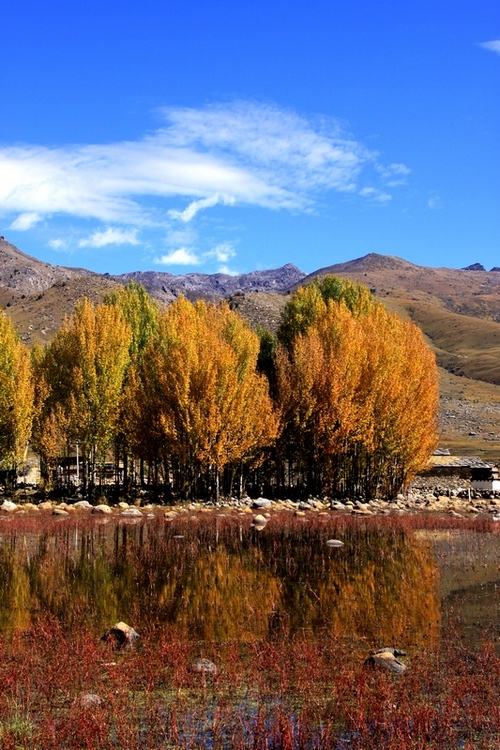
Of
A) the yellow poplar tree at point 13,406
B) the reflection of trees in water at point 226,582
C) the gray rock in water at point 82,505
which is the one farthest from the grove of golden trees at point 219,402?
the reflection of trees in water at point 226,582

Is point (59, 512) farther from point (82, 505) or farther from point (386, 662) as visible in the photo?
point (386, 662)

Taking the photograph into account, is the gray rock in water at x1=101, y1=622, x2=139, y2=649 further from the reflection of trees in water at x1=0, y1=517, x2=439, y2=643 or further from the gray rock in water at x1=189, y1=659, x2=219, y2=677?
the gray rock in water at x1=189, y1=659, x2=219, y2=677

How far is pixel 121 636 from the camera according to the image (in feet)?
44.1

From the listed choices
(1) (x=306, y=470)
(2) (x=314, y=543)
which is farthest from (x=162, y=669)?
(1) (x=306, y=470)

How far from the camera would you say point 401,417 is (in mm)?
48281

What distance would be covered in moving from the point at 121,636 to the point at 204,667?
2317 mm

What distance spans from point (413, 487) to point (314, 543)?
108 feet

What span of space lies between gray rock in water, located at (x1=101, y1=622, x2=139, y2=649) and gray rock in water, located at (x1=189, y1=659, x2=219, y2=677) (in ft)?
6.04

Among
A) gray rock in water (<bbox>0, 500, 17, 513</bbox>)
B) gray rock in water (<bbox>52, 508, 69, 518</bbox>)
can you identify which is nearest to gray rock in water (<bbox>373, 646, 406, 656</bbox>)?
gray rock in water (<bbox>52, 508, 69, 518</bbox>)

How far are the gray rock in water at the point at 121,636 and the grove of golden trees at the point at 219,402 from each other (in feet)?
97.5

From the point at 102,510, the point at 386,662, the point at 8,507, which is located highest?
the point at 386,662

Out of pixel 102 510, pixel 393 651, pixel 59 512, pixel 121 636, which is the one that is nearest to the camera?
pixel 393 651

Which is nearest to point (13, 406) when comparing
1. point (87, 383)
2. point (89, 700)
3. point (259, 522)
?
point (87, 383)

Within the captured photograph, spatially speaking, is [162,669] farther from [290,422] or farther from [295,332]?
[295,332]
